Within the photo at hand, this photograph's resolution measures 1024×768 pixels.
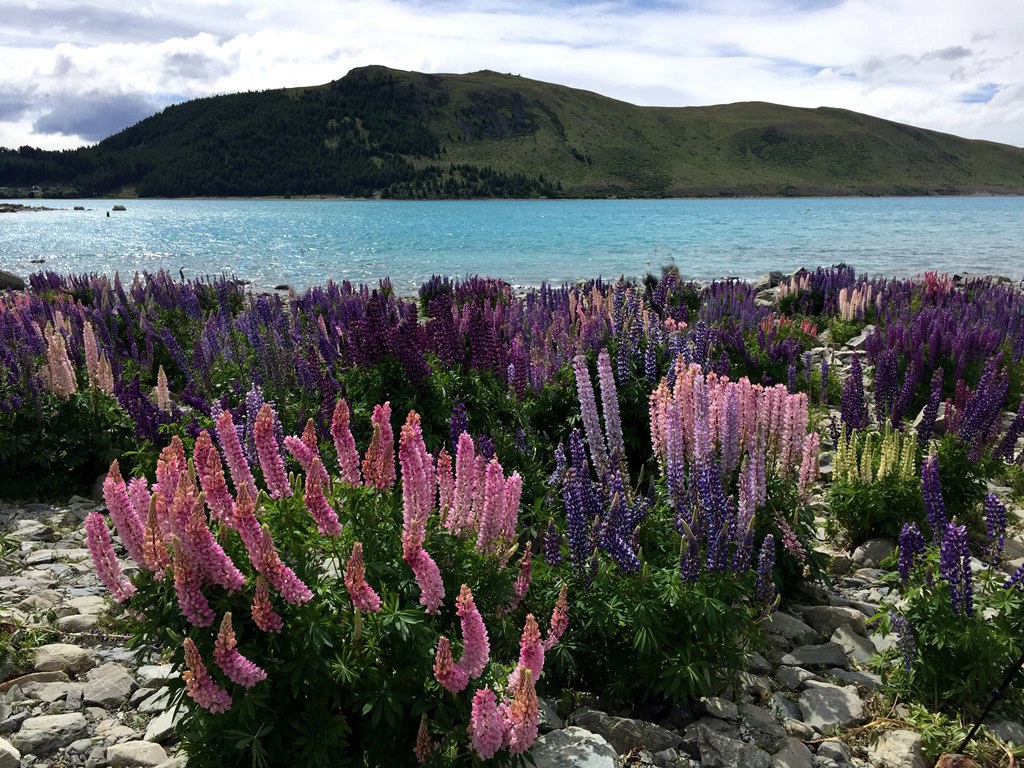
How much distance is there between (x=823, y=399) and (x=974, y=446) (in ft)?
11.5

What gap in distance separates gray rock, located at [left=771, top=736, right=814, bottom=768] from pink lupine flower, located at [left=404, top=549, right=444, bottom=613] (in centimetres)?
250

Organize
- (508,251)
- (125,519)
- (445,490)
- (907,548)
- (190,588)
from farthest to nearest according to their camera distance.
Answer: (508,251), (907,548), (445,490), (125,519), (190,588)

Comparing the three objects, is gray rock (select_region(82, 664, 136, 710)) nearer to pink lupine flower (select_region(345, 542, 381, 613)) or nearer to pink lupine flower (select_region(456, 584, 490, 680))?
pink lupine flower (select_region(345, 542, 381, 613))

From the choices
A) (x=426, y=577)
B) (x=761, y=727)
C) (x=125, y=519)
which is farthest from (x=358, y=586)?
(x=761, y=727)

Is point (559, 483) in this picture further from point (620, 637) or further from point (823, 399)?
point (823, 399)

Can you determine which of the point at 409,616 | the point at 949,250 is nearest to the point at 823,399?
the point at 409,616

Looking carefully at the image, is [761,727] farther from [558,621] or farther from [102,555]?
[102,555]

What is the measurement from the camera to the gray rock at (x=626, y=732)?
4.34m

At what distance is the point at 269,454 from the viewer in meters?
3.60

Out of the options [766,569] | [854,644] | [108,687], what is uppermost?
[766,569]

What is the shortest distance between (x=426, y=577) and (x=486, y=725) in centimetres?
66

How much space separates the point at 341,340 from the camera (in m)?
9.06

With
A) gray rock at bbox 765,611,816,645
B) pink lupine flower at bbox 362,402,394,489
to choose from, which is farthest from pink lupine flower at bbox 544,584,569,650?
gray rock at bbox 765,611,816,645

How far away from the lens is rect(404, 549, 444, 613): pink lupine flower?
3.20 metres
